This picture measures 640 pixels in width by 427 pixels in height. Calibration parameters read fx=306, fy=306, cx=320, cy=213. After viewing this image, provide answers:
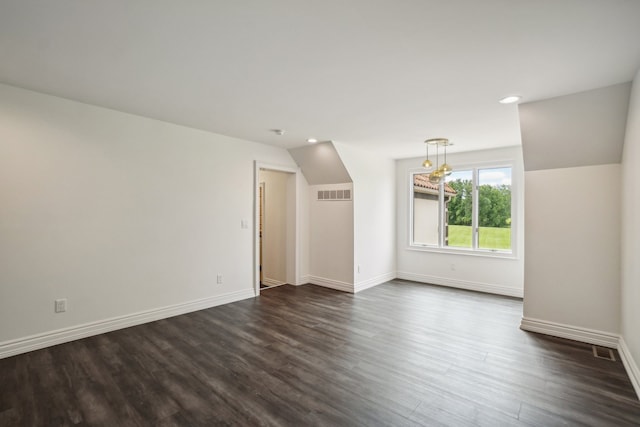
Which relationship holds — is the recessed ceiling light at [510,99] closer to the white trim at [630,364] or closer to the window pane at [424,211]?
the white trim at [630,364]

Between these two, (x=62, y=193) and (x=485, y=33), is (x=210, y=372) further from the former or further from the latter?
(x=485, y=33)

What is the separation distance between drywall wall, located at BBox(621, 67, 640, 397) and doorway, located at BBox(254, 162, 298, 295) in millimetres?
4341

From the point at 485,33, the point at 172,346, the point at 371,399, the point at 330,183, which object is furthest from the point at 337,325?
the point at 485,33

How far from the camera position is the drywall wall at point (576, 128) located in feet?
9.04

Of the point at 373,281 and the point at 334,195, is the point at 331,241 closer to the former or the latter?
the point at 334,195

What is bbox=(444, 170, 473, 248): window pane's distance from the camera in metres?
5.59

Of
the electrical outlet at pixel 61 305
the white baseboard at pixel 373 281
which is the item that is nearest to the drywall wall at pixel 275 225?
the white baseboard at pixel 373 281

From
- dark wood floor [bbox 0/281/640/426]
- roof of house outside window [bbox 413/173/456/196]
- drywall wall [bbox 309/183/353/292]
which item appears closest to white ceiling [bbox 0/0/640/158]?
drywall wall [bbox 309/183/353/292]

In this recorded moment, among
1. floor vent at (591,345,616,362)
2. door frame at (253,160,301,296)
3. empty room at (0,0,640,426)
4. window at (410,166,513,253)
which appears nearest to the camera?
empty room at (0,0,640,426)

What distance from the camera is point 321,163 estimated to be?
5.29 meters

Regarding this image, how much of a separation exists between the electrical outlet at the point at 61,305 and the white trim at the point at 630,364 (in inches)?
201

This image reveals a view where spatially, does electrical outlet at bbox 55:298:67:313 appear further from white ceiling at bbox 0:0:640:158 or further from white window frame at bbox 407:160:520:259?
white window frame at bbox 407:160:520:259

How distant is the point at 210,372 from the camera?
A: 262 cm

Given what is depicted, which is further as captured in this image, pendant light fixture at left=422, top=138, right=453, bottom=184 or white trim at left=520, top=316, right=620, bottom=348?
pendant light fixture at left=422, top=138, right=453, bottom=184
